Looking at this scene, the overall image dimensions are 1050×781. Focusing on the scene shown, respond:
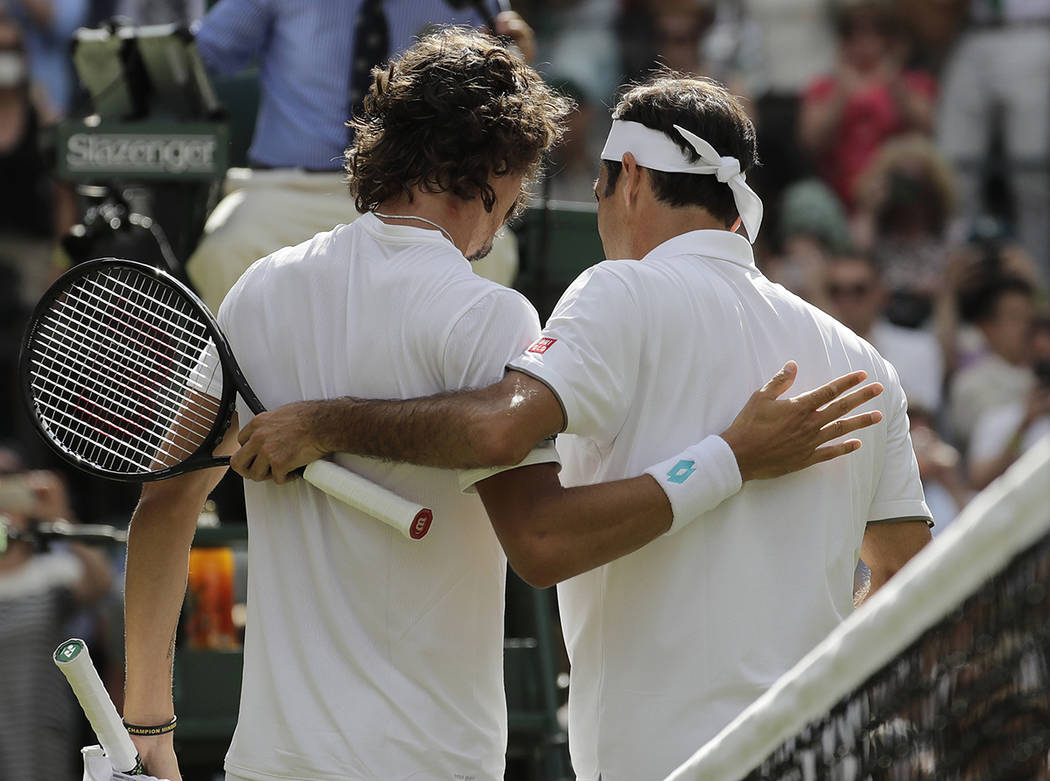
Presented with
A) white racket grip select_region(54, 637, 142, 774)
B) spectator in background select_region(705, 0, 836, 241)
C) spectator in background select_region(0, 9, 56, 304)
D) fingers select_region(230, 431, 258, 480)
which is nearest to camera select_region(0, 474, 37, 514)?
spectator in background select_region(0, 9, 56, 304)

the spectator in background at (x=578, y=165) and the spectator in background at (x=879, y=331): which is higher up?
the spectator in background at (x=578, y=165)

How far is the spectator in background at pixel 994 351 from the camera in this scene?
7.19 m

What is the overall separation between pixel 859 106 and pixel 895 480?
5638mm

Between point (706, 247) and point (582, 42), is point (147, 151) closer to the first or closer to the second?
point (706, 247)

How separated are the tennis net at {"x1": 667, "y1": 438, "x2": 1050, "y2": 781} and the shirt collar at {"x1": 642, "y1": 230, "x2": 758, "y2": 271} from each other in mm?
893

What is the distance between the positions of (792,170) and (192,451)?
5.81m

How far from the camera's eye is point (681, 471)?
2240 millimetres

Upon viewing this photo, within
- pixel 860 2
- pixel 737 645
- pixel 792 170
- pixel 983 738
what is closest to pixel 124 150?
pixel 737 645

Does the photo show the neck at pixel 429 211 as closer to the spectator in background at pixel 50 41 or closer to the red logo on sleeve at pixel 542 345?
the red logo on sleeve at pixel 542 345

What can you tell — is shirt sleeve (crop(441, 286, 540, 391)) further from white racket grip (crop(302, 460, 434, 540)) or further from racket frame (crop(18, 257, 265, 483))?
racket frame (crop(18, 257, 265, 483))

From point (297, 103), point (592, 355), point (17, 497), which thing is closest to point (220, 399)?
point (592, 355)

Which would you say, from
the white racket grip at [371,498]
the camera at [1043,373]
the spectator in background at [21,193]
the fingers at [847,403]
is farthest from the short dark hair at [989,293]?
the white racket grip at [371,498]

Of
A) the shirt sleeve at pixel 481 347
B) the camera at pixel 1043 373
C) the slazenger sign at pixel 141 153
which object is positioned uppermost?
the shirt sleeve at pixel 481 347

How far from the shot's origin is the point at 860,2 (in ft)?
26.2
